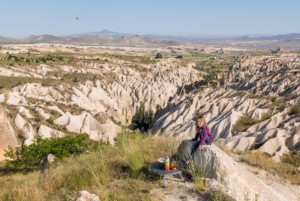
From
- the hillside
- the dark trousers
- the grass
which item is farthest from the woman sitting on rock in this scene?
the grass

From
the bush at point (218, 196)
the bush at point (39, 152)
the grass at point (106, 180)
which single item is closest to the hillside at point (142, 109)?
the grass at point (106, 180)

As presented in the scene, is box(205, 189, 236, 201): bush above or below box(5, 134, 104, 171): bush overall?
above

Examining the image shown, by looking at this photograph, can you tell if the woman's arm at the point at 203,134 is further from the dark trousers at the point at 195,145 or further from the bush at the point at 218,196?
the bush at the point at 218,196

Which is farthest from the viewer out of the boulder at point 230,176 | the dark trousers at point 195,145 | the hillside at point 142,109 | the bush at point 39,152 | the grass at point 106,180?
the bush at point 39,152

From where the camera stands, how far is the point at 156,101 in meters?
79.7

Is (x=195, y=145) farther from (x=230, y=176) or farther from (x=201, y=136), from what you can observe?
(x=230, y=176)

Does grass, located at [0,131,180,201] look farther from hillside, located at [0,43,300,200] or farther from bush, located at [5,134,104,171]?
bush, located at [5,134,104,171]

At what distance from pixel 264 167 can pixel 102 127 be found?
33221 mm

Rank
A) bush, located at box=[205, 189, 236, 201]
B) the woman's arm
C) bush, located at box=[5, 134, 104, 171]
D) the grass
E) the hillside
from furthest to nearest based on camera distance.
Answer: bush, located at box=[5, 134, 104, 171]
the hillside
the woman's arm
the grass
bush, located at box=[205, 189, 236, 201]

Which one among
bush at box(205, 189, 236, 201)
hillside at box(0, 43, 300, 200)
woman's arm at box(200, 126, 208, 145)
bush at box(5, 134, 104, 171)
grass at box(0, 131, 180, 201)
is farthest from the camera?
bush at box(5, 134, 104, 171)

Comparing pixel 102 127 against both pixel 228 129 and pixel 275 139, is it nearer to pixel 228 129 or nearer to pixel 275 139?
pixel 228 129

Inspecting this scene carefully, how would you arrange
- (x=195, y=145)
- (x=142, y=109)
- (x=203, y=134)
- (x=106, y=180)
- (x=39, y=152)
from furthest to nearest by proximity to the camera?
(x=142, y=109) < (x=39, y=152) < (x=195, y=145) < (x=203, y=134) < (x=106, y=180)

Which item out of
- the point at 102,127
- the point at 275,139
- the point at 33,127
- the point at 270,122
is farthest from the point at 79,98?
the point at 275,139

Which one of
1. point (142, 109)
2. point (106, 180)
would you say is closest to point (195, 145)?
point (106, 180)
